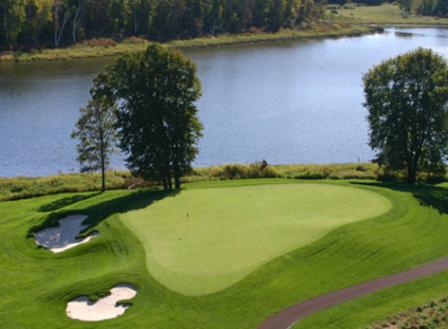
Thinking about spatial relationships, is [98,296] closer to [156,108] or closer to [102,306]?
[102,306]

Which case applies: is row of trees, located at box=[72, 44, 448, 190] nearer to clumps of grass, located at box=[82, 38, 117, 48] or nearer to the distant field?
clumps of grass, located at box=[82, 38, 117, 48]

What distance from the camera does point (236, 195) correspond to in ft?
131

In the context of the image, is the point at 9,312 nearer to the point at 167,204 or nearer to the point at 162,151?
the point at 167,204

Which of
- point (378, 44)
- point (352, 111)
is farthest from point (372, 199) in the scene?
point (378, 44)

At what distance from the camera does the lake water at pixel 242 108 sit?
63.9 m

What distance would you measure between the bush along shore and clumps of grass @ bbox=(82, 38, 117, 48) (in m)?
69.6

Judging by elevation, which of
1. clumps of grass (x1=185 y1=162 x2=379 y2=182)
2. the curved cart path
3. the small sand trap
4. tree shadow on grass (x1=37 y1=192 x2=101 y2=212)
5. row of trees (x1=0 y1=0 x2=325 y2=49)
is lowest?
tree shadow on grass (x1=37 y1=192 x2=101 y2=212)

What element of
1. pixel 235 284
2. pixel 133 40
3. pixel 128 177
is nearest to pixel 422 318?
A: pixel 235 284

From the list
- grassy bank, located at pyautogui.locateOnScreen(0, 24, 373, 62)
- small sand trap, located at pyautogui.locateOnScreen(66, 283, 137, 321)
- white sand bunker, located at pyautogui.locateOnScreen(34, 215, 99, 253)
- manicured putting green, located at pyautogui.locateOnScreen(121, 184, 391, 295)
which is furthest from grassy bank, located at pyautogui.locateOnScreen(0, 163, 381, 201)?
grassy bank, located at pyautogui.locateOnScreen(0, 24, 373, 62)

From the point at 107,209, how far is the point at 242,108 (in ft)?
145

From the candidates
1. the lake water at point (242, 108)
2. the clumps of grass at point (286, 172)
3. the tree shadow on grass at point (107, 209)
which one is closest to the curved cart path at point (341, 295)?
the tree shadow on grass at point (107, 209)

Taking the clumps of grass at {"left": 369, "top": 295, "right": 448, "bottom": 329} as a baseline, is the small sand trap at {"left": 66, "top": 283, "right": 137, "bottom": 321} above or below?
below

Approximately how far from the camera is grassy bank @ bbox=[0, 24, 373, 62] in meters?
112

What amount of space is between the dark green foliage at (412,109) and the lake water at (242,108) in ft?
42.2
